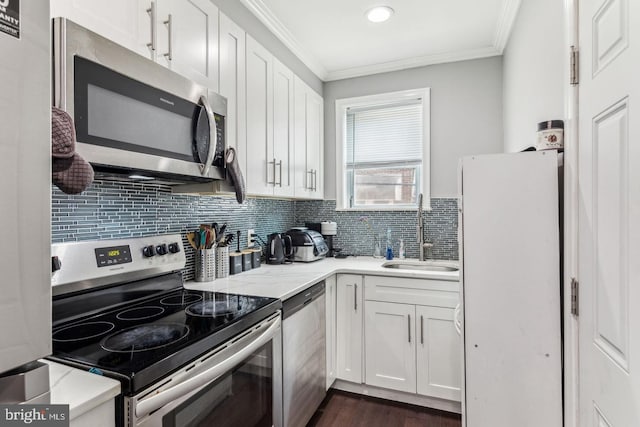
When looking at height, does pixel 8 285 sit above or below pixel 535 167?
below

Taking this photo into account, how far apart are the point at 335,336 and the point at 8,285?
82.6 inches

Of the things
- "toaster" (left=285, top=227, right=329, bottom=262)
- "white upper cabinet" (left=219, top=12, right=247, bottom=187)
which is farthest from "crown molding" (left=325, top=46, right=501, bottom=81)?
"toaster" (left=285, top=227, right=329, bottom=262)

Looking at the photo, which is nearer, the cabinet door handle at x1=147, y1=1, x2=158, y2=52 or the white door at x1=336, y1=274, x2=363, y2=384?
the cabinet door handle at x1=147, y1=1, x2=158, y2=52

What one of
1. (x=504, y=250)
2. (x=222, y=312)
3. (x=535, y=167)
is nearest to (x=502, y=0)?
(x=535, y=167)

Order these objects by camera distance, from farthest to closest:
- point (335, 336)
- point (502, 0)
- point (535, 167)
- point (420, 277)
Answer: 1. point (335, 336)
2. point (420, 277)
3. point (502, 0)
4. point (535, 167)

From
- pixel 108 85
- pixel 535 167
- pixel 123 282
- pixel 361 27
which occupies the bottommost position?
pixel 123 282

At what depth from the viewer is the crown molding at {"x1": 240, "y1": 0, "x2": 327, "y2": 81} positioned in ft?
6.75

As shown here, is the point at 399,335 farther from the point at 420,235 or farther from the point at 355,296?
the point at 420,235

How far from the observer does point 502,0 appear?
6.75 feet

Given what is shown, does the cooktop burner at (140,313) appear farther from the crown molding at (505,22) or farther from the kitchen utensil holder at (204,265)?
the crown molding at (505,22)

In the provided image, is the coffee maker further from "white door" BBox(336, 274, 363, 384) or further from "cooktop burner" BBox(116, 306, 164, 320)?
"cooktop burner" BBox(116, 306, 164, 320)

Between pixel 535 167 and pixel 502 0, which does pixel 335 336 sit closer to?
pixel 535 167

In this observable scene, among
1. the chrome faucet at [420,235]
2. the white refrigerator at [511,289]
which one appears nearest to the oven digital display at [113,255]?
the white refrigerator at [511,289]

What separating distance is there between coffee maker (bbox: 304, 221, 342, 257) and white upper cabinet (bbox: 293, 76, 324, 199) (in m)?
0.25
